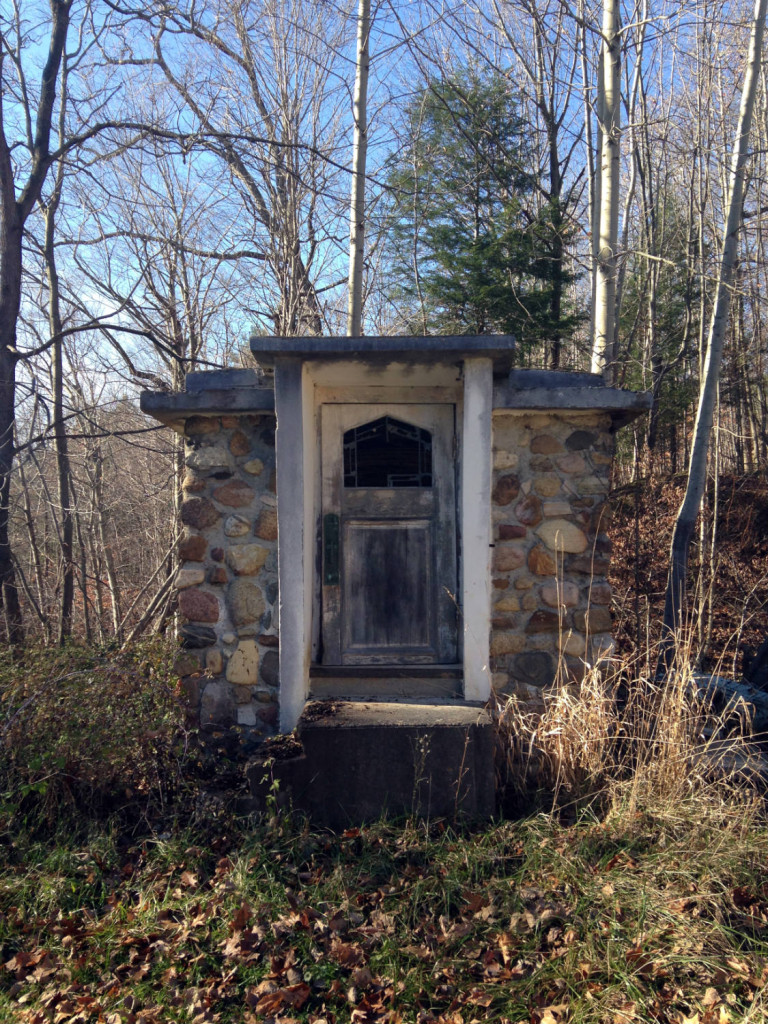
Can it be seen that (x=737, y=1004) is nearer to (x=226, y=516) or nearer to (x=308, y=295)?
(x=226, y=516)

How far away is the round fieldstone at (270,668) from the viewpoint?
15.1 feet

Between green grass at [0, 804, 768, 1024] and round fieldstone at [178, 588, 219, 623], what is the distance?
4.27 ft

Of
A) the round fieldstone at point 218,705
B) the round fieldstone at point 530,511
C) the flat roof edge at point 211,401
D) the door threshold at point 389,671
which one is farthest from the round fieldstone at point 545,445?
the round fieldstone at point 218,705

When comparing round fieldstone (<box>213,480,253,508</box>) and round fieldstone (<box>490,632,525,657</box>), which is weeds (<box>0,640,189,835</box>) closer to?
round fieldstone (<box>213,480,253,508</box>)

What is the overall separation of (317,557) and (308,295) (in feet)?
17.1

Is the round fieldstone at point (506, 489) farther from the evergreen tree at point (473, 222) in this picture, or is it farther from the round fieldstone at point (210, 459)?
the evergreen tree at point (473, 222)

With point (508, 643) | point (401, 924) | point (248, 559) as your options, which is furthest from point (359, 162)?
point (401, 924)

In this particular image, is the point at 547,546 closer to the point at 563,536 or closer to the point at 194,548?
the point at 563,536

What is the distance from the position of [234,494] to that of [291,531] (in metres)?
0.62

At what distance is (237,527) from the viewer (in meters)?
4.70

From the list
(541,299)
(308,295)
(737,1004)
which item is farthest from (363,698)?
(541,299)

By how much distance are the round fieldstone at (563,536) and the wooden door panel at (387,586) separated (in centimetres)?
74

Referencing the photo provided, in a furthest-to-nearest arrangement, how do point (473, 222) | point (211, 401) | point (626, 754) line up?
point (473, 222), point (211, 401), point (626, 754)

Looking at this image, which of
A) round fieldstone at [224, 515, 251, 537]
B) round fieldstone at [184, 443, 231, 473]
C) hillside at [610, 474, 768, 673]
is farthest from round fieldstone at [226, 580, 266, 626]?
hillside at [610, 474, 768, 673]
